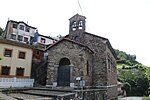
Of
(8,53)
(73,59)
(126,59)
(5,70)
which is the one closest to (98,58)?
(73,59)

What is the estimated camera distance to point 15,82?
69.2ft

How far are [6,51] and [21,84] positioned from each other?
4925mm

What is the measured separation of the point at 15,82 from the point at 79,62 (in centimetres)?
858

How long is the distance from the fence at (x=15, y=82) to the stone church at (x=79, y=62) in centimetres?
318

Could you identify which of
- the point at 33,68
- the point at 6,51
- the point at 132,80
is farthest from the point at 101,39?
the point at 132,80

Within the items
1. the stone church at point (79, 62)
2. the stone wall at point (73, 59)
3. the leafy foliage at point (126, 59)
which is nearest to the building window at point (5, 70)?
the stone church at point (79, 62)

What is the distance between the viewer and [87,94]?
59.6 feet

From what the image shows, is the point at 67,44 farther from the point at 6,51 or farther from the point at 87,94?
the point at 6,51

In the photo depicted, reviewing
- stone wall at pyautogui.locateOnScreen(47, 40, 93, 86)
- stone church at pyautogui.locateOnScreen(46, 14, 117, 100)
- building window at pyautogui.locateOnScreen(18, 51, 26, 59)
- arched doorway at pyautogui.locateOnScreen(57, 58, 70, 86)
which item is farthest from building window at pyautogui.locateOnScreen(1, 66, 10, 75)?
arched doorway at pyautogui.locateOnScreen(57, 58, 70, 86)

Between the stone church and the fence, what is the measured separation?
125 inches

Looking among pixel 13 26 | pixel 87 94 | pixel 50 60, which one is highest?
pixel 13 26

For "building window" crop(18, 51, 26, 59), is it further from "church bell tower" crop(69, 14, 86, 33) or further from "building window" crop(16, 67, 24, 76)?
"church bell tower" crop(69, 14, 86, 33)

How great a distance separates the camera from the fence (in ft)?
65.6

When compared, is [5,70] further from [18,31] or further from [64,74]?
[18,31]
